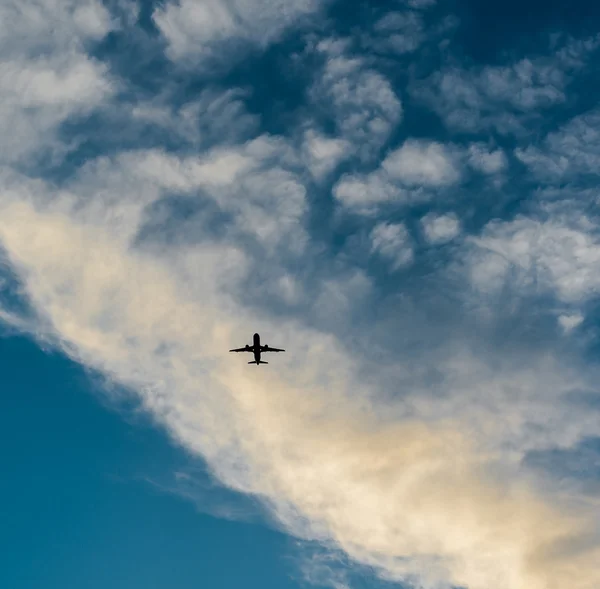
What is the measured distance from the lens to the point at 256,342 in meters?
197
